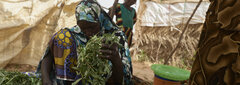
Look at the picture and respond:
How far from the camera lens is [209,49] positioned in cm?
82

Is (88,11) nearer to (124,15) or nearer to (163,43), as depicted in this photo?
(124,15)

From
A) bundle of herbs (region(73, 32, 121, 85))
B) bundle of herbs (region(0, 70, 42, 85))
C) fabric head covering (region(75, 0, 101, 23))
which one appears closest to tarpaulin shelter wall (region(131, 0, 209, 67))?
fabric head covering (region(75, 0, 101, 23))

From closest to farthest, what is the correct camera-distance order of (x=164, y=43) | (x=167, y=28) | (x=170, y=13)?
(x=170, y=13) < (x=167, y=28) < (x=164, y=43)

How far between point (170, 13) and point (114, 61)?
5.31 m

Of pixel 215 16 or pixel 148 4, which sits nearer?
pixel 215 16

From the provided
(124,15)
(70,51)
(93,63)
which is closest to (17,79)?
(70,51)

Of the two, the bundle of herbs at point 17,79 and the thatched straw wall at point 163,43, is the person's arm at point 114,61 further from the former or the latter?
the thatched straw wall at point 163,43

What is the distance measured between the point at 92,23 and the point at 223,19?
130 cm

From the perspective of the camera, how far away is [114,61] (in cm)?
151

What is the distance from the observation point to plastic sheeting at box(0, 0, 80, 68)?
170 inches

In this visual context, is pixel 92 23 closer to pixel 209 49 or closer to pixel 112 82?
pixel 112 82

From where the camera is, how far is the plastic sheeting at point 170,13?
5.77 meters

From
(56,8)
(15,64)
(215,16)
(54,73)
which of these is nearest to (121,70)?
(54,73)

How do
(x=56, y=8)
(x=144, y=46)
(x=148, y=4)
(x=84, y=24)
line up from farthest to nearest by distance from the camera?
(x=144, y=46), (x=148, y=4), (x=56, y=8), (x=84, y=24)
